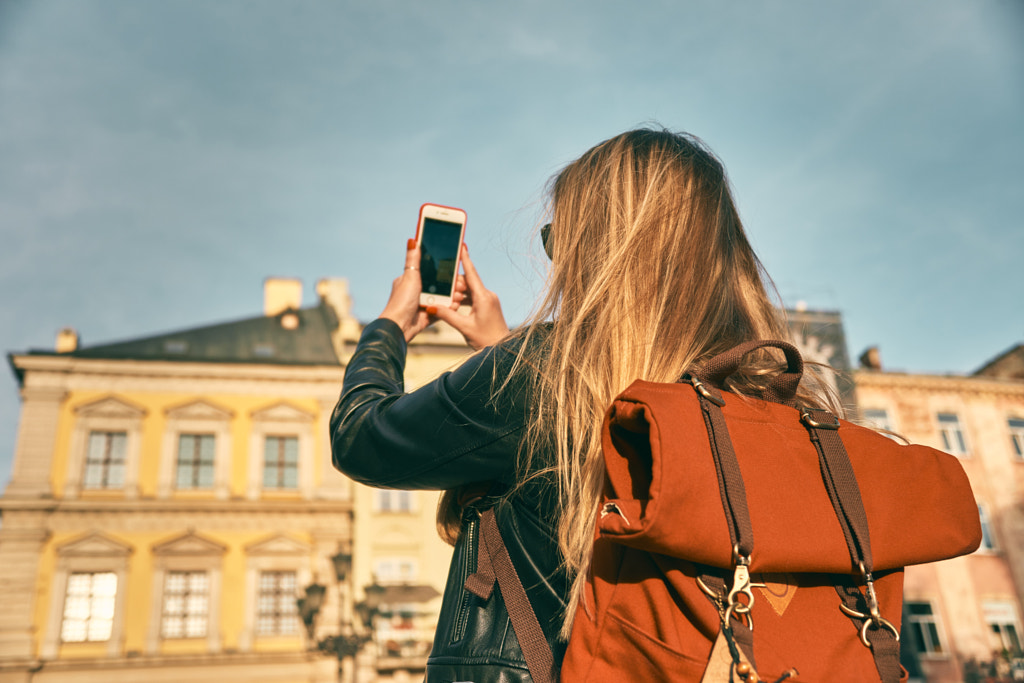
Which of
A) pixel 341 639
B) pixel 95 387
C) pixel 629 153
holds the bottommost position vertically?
pixel 341 639

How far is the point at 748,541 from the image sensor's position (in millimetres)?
1152

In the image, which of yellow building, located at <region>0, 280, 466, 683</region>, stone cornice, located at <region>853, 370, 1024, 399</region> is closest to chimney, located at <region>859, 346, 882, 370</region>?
stone cornice, located at <region>853, 370, 1024, 399</region>

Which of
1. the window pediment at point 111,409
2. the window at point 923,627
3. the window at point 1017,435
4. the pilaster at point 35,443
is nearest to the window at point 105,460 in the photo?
the window pediment at point 111,409

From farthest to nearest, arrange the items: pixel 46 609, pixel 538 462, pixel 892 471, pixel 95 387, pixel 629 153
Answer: pixel 95 387, pixel 46 609, pixel 629 153, pixel 538 462, pixel 892 471

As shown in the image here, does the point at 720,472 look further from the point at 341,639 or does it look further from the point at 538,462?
the point at 341,639

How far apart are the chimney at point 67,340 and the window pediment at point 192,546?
7.02m

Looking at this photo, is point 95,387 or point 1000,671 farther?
point 95,387

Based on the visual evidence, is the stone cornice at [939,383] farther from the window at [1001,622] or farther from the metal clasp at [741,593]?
the metal clasp at [741,593]

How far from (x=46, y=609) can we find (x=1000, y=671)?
2673cm

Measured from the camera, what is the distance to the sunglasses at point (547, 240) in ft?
5.68

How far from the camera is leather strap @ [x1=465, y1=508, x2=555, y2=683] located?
136 centimetres

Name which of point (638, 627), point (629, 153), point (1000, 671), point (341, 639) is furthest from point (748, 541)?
point (1000, 671)

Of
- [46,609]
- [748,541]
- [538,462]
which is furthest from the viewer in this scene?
[46,609]

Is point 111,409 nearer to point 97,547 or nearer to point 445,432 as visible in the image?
point 97,547
